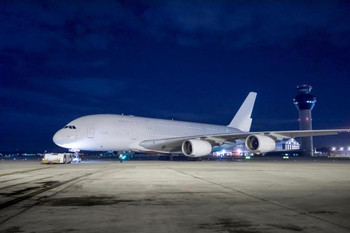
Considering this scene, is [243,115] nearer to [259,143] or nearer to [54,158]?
[259,143]

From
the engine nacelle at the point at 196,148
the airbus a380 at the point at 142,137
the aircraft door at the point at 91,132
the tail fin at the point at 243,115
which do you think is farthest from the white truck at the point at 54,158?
the tail fin at the point at 243,115

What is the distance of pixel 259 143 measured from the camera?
3056 cm

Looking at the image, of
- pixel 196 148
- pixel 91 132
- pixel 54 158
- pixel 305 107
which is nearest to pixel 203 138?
pixel 196 148

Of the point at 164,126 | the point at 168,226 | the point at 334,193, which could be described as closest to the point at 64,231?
the point at 168,226

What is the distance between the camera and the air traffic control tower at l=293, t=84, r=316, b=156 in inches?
4966

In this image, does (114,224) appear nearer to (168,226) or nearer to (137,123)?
(168,226)

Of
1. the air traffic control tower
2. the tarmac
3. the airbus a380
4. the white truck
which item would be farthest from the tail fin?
the air traffic control tower

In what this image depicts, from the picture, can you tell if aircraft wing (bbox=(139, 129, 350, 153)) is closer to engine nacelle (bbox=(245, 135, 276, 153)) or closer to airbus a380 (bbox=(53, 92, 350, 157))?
airbus a380 (bbox=(53, 92, 350, 157))

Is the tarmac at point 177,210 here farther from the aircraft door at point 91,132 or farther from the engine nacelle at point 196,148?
the aircraft door at point 91,132

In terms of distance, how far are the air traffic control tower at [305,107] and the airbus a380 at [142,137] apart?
99358 mm

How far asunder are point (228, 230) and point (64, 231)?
2607 millimetres

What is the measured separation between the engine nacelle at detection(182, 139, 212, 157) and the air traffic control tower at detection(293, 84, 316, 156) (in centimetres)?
10263

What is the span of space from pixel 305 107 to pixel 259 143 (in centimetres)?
10489

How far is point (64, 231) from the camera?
5.48 metres
